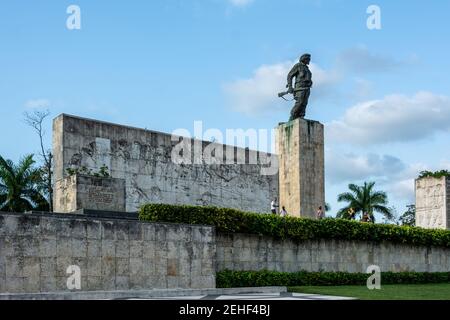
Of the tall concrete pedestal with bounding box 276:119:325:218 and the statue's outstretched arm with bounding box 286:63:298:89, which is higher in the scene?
the statue's outstretched arm with bounding box 286:63:298:89

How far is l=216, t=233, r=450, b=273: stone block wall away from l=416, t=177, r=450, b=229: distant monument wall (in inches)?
136

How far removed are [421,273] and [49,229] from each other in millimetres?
13426

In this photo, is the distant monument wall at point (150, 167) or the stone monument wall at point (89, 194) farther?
the distant monument wall at point (150, 167)

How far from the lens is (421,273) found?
22.2m

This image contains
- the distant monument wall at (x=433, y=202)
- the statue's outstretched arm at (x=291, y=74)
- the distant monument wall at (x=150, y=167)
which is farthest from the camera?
the distant monument wall at (x=433, y=202)

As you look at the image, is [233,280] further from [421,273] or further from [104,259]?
[421,273]

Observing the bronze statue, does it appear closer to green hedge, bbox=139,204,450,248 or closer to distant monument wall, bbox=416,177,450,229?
green hedge, bbox=139,204,450,248

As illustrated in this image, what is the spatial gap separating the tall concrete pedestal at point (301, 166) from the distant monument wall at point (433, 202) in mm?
7701

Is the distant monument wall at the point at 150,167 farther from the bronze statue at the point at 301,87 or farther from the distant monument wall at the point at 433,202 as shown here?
the distant monument wall at the point at 433,202

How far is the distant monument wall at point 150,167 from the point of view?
20.4 m

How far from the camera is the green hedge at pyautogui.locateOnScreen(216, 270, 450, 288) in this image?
660 inches

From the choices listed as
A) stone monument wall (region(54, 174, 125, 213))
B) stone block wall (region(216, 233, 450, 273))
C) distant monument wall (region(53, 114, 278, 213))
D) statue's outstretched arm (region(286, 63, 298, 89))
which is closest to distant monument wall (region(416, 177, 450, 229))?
stone block wall (region(216, 233, 450, 273))

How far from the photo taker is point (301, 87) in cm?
2216

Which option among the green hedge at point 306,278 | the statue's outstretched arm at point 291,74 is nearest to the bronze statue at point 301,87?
the statue's outstretched arm at point 291,74
